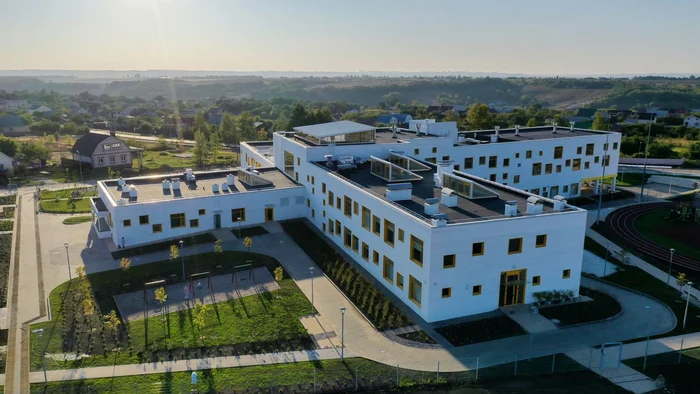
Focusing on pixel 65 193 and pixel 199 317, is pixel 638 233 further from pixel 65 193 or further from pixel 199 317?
pixel 65 193

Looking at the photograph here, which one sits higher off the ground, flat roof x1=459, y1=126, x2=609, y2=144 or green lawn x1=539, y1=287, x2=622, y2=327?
flat roof x1=459, y1=126, x2=609, y2=144

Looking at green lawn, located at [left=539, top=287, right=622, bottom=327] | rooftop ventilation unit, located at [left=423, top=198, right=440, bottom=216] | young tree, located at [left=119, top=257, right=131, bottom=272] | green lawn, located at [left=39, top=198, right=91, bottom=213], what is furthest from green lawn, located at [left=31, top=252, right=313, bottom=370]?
green lawn, located at [left=39, top=198, right=91, bottom=213]

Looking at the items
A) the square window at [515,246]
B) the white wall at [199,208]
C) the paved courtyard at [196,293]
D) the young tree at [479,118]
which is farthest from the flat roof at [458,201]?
the young tree at [479,118]

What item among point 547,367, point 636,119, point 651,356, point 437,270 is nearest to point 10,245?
point 437,270

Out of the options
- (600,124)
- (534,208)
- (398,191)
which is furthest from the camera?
(600,124)

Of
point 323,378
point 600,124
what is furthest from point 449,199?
point 600,124

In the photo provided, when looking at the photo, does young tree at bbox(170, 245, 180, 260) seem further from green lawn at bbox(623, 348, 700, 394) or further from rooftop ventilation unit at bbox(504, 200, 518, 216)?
green lawn at bbox(623, 348, 700, 394)
